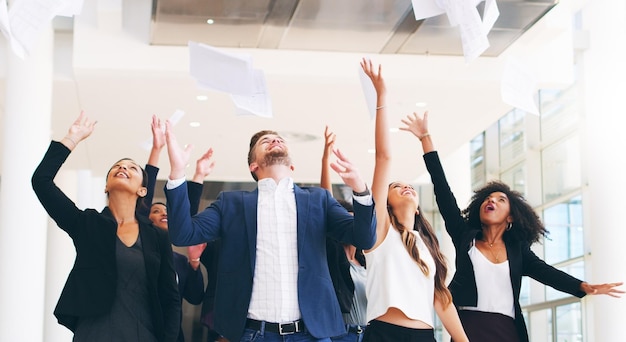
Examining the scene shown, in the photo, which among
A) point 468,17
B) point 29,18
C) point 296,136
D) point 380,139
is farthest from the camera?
point 296,136

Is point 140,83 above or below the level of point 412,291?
above

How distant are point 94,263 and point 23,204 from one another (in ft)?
16.3

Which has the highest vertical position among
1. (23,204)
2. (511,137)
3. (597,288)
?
(511,137)

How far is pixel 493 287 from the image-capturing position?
536cm

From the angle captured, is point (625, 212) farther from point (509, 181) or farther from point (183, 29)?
point (509, 181)

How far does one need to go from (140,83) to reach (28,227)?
2.07 m

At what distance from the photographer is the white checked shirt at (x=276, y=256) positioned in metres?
→ 4.12

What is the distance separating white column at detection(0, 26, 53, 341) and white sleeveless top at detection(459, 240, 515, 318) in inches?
194

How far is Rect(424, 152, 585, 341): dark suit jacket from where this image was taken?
5.36 metres

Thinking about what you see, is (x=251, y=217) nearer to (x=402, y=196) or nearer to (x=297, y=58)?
(x=402, y=196)

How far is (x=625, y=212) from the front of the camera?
8859mm

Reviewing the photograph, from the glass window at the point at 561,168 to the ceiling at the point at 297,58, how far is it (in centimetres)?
370

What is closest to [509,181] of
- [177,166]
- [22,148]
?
[22,148]

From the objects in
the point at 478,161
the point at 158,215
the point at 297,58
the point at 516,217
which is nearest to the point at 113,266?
the point at 158,215
